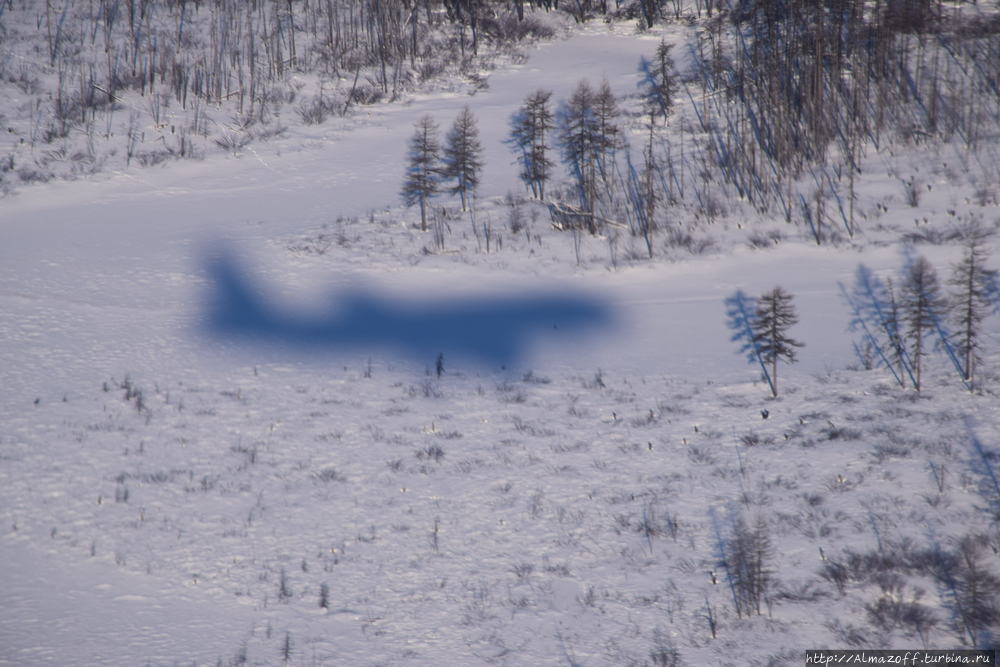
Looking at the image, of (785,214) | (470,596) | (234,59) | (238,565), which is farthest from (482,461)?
(234,59)

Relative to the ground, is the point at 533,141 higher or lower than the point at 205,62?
lower

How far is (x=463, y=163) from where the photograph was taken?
19297 millimetres

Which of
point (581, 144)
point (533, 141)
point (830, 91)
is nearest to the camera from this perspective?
point (581, 144)

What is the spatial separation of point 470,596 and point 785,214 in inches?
556

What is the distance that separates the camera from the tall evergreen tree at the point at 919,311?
10797 mm

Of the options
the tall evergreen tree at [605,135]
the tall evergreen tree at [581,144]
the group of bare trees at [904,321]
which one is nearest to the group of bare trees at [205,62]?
the tall evergreen tree at [581,144]

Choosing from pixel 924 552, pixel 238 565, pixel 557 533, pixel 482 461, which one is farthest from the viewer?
pixel 482 461

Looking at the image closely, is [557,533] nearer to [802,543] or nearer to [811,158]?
[802,543]

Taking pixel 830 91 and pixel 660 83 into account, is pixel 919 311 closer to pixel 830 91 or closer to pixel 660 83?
pixel 830 91

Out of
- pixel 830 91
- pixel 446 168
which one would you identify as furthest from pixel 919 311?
pixel 830 91

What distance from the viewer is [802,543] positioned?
280 inches

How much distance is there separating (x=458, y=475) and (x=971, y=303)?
8.35 metres

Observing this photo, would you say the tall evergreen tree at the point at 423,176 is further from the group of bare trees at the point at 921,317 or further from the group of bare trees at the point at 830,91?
the group of bare trees at the point at 921,317

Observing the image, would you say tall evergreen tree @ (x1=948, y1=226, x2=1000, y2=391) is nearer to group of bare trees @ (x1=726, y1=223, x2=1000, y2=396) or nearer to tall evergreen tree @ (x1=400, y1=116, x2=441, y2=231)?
group of bare trees @ (x1=726, y1=223, x2=1000, y2=396)
